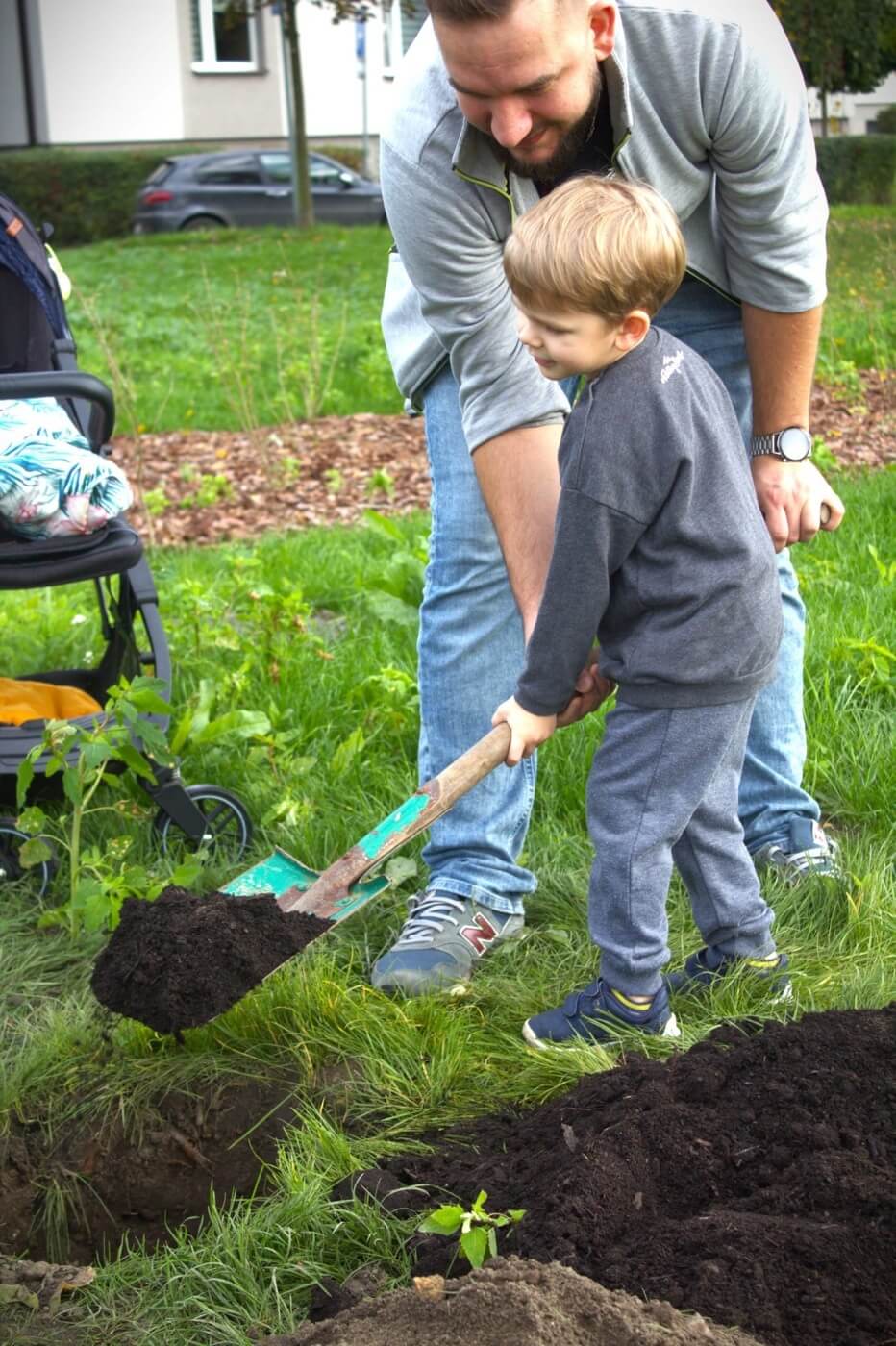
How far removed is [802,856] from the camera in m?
3.08

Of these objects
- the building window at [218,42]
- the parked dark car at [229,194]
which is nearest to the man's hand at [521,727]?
the parked dark car at [229,194]

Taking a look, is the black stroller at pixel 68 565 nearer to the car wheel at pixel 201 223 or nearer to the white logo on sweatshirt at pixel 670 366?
the white logo on sweatshirt at pixel 670 366

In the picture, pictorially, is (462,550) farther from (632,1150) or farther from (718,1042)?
(632,1150)

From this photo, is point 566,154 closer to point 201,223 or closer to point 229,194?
point 229,194

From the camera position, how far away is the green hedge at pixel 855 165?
894 inches

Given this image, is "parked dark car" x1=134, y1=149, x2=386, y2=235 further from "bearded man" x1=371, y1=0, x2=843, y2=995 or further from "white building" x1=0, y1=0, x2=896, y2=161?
"bearded man" x1=371, y1=0, x2=843, y2=995

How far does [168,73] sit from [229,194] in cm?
753

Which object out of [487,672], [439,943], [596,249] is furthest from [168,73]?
[596,249]

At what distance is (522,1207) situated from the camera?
206 centimetres

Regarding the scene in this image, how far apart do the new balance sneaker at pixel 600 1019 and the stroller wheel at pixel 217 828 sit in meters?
1.07

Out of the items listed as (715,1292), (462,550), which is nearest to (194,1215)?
(715,1292)

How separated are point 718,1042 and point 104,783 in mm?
1795

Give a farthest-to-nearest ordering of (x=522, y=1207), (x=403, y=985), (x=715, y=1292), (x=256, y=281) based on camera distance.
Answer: (x=256, y=281) → (x=403, y=985) → (x=522, y=1207) → (x=715, y=1292)

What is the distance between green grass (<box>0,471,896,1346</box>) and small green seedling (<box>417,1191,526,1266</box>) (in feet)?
0.37
